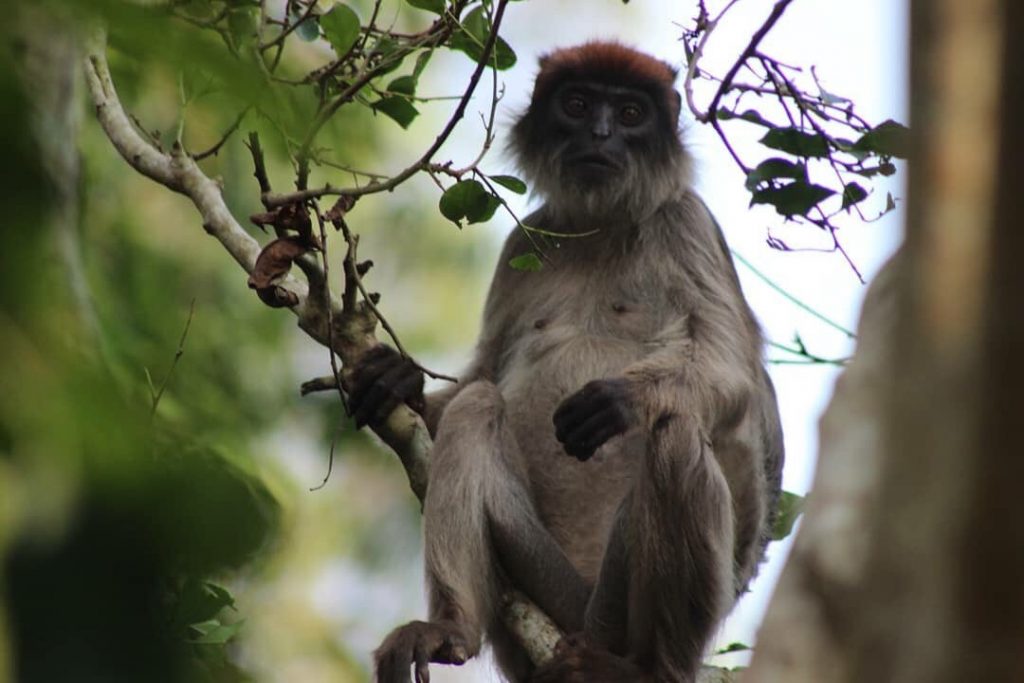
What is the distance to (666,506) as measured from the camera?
6398mm

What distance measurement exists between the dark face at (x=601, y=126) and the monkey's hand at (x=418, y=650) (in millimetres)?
3225

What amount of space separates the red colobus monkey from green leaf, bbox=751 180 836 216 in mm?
1413

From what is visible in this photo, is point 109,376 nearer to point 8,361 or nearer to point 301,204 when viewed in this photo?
point 8,361

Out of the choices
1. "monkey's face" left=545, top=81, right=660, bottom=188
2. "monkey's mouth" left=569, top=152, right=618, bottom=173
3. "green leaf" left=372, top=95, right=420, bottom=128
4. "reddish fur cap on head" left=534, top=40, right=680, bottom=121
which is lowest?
"green leaf" left=372, top=95, right=420, bottom=128

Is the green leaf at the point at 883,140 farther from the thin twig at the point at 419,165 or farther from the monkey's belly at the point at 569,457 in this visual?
the monkey's belly at the point at 569,457

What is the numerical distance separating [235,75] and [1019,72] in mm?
835

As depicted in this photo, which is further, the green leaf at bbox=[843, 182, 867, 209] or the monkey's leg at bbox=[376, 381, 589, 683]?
the monkey's leg at bbox=[376, 381, 589, 683]

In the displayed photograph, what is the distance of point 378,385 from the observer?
6977 millimetres

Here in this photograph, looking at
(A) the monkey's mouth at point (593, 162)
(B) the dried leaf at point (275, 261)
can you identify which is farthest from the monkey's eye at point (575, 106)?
(B) the dried leaf at point (275, 261)

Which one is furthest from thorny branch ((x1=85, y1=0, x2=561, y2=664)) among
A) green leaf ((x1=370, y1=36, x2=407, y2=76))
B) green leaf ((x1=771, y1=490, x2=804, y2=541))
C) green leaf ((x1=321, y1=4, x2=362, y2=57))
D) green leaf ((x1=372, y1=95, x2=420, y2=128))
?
green leaf ((x1=771, y1=490, x2=804, y2=541))

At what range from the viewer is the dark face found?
8.41 meters

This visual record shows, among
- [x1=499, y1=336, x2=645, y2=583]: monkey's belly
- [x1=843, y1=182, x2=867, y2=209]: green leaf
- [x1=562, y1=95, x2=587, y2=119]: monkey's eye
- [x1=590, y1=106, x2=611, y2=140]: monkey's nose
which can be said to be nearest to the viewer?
[x1=843, y1=182, x2=867, y2=209]: green leaf

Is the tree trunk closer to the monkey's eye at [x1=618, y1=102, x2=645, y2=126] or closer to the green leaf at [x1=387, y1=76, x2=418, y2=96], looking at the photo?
the green leaf at [x1=387, y1=76, x2=418, y2=96]

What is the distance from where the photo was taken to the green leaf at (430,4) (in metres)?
6.31
